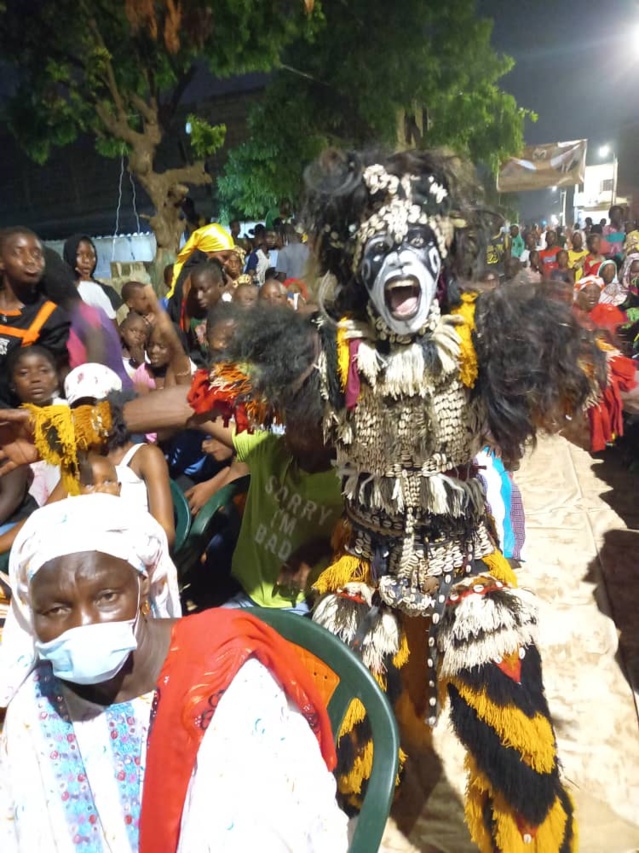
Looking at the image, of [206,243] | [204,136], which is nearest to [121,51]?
[204,136]

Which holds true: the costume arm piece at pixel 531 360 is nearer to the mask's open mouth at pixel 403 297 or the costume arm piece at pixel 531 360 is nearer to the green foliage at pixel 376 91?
the mask's open mouth at pixel 403 297

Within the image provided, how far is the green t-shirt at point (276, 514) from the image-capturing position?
2383mm

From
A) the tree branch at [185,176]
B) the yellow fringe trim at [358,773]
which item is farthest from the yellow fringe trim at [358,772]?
the tree branch at [185,176]

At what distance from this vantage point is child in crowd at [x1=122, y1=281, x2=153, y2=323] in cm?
453

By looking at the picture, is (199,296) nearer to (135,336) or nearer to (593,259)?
(135,336)

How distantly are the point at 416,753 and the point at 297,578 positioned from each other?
784 mm

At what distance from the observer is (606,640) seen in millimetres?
2859

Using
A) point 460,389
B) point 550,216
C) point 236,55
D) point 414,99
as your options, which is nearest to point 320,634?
point 460,389

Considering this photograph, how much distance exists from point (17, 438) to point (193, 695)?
1.35 meters

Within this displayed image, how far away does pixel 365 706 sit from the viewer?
1474 mm

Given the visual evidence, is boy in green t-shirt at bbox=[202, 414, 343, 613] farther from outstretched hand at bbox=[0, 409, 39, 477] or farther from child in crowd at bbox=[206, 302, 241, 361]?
outstretched hand at bbox=[0, 409, 39, 477]

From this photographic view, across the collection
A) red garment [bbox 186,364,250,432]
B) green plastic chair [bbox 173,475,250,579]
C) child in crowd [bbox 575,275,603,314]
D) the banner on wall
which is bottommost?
green plastic chair [bbox 173,475,250,579]

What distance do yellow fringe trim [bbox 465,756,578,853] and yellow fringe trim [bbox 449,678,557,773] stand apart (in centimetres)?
13

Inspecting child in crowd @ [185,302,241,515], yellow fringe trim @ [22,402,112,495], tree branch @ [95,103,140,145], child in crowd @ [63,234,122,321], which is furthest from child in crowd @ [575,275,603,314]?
tree branch @ [95,103,140,145]
